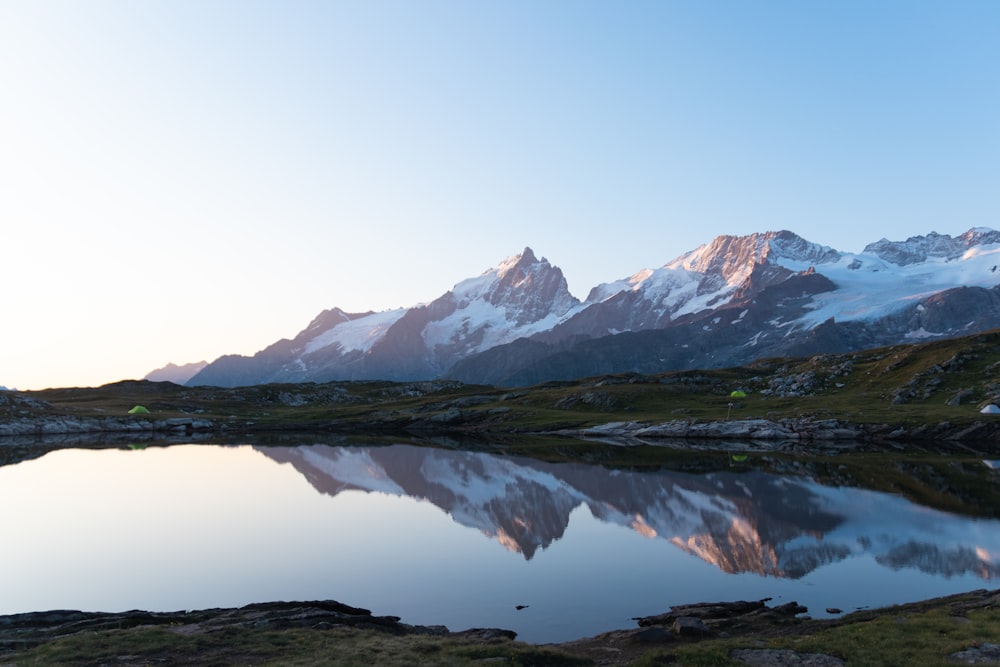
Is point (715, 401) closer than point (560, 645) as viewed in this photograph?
No

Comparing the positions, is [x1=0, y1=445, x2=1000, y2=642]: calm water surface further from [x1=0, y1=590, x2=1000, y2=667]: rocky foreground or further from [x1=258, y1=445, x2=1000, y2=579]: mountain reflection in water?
[x1=0, y1=590, x2=1000, y2=667]: rocky foreground

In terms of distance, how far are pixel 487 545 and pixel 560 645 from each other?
21467mm

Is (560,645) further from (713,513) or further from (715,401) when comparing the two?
(715,401)

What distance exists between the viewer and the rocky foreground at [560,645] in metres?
22.8

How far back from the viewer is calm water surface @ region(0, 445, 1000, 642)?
115 feet

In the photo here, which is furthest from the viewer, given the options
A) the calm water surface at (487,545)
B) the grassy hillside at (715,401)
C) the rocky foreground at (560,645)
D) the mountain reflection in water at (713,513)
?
the grassy hillside at (715,401)

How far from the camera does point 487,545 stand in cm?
4838

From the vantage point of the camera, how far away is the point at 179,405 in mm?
192000

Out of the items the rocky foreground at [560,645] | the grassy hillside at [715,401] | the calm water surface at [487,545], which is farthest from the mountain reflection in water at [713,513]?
the grassy hillside at [715,401]

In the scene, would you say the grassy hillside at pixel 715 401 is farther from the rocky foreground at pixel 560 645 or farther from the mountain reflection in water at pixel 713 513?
the rocky foreground at pixel 560 645

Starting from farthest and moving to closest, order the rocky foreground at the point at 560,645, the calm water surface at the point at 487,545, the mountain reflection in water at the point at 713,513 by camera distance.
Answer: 1. the mountain reflection in water at the point at 713,513
2. the calm water surface at the point at 487,545
3. the rocky foreground at the point at 560,645

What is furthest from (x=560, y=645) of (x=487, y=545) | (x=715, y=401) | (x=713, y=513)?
(x=715, y=401)

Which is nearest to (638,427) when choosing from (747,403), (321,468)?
(747,403)

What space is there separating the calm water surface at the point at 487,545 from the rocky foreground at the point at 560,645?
3237 millimetres
